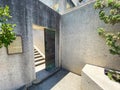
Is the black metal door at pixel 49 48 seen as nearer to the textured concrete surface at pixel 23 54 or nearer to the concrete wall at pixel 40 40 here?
the textured concrete surface at pixel 23 54

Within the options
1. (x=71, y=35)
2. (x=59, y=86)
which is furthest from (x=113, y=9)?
(x=59, y=86)

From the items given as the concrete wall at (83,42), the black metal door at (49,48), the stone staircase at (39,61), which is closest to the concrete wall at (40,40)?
the stone staircase at (39,61)

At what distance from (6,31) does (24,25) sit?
1.82m

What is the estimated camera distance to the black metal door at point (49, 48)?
4.53m

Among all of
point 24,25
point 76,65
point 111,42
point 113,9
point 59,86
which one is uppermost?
point 113,9

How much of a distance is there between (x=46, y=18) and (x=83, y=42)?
2.07 metres

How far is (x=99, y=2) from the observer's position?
3.02 metres

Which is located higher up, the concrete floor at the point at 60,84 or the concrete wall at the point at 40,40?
the concrete wall at the point at 40,40

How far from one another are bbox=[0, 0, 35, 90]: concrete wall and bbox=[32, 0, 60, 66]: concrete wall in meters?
0.30

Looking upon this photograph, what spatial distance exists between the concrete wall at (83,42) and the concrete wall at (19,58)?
2243mm

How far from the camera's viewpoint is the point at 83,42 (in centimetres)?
422

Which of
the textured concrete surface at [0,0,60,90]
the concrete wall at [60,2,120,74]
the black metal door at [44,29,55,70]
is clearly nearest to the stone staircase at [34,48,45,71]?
the black metal door at [44,29,55,70]

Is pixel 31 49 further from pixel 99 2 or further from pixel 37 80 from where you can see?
pixel 99 2

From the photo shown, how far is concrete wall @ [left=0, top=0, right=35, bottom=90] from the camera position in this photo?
254 centimetres
